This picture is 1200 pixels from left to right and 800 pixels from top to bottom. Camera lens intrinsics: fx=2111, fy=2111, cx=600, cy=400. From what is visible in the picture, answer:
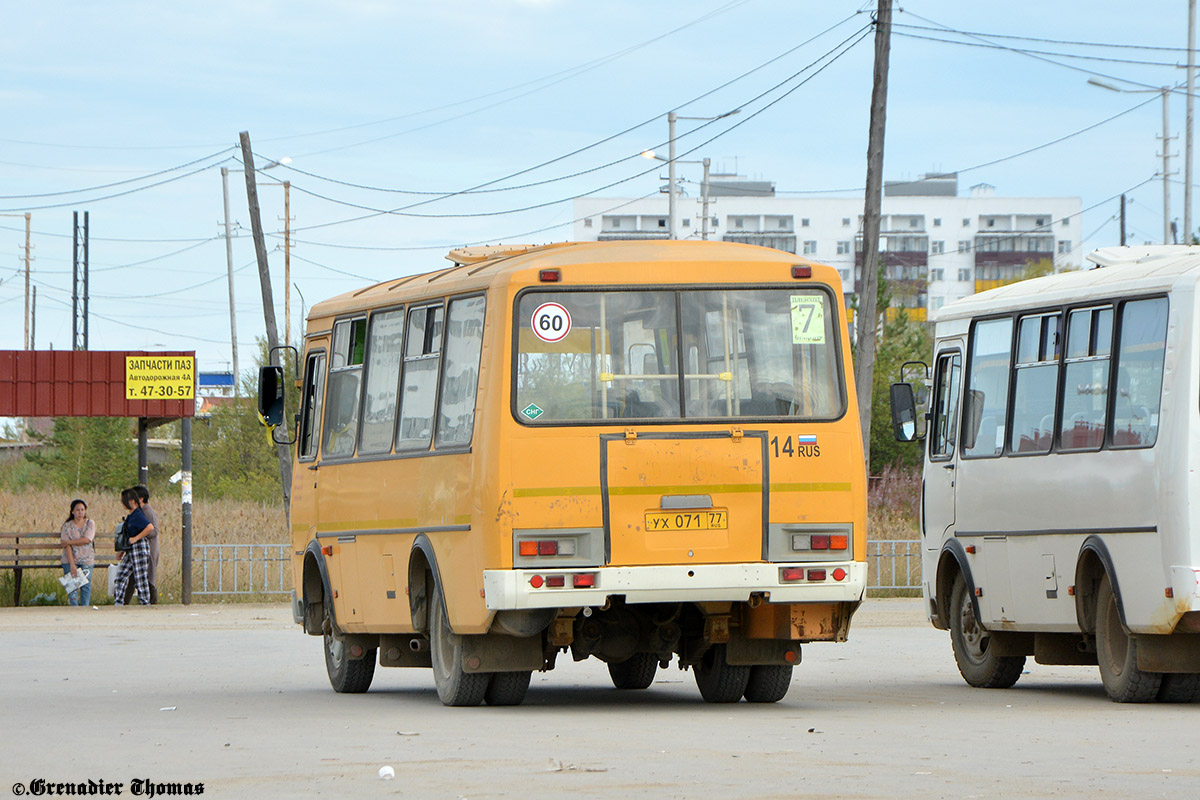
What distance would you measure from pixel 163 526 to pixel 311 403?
23601 mm

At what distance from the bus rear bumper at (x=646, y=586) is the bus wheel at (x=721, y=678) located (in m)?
1.42

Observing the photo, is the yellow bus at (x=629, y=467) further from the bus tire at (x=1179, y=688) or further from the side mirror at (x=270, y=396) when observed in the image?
the side mirror at (x=270, y=396)

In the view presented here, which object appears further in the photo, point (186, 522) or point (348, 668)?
point (186, 522)

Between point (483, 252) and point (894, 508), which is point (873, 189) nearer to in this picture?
point (894, 508)

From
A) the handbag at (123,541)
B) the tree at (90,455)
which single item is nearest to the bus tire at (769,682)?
the handbag at (123,541)

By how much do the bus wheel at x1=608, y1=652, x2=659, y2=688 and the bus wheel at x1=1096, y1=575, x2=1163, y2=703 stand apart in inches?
145

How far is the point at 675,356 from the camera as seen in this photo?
13.9 m

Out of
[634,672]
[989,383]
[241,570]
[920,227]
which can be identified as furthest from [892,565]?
[920,227]

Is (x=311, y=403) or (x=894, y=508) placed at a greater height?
(x=311, y=403)

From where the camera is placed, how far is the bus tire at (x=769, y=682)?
587 inches

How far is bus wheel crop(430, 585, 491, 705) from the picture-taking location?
565 inches

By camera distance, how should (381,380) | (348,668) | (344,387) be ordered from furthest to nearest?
(348,668), (344,387), (381,380)

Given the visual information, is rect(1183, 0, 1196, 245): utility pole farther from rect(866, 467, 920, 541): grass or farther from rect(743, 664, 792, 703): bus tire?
rect(743, 664, 792, 703): bus tire

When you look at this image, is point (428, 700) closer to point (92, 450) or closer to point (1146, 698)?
point (1146, 698)
